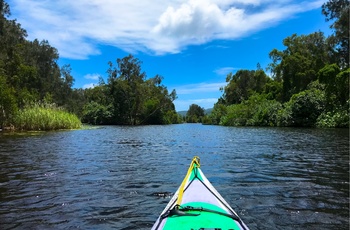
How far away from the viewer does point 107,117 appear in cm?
7644

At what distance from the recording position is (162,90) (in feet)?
322

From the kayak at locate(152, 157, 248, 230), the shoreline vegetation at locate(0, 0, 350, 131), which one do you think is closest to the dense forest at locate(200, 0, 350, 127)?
the shoreline vegetation at locate(0, 0, 350, 131)

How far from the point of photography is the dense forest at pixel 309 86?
3597cm

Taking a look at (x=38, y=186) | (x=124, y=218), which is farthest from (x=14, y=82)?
(x=124, y=218)

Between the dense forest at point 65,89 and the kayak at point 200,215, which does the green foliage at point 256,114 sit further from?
the kayak at point 200,215

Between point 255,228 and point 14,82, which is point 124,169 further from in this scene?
point 14,82

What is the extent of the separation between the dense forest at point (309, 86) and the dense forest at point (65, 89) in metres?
21.8

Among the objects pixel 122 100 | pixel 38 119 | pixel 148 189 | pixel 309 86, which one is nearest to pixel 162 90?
pixel 122 100

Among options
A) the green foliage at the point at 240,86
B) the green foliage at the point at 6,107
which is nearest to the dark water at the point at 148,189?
the green foliage at the point at 6,107

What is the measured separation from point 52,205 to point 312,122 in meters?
39.0

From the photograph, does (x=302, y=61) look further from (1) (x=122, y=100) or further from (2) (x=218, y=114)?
(1) (x=122, y=100)

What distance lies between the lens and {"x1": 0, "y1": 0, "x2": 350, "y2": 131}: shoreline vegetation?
3173cm

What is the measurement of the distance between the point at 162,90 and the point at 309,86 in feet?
191

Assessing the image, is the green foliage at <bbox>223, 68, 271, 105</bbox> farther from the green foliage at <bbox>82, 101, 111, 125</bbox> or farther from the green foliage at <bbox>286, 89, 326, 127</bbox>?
the green foliage at <bbox>286, 89, 326, 127</bbox>
